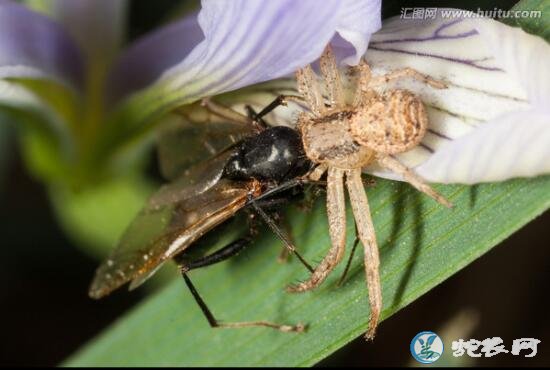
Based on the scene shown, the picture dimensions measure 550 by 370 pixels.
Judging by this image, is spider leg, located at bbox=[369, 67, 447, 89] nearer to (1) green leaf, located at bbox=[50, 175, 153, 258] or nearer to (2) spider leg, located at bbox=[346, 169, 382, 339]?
(2) spider leg, located at bbox=[346, 169, 382, 339]

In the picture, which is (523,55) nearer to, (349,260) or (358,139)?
(358,139)

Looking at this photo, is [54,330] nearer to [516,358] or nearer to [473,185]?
[516,358]

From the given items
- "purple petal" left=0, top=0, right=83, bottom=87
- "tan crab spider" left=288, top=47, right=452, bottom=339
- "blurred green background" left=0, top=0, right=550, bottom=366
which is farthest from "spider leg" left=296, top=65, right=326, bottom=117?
"blurred green background" left=0, top=0, right=550, bottom=366

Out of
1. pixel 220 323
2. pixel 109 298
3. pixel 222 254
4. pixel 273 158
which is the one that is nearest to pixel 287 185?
pixel 273 158

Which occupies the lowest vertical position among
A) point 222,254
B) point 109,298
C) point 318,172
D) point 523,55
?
point 109,298

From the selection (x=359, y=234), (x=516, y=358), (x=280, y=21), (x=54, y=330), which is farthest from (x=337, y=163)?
(x=54, y=330)

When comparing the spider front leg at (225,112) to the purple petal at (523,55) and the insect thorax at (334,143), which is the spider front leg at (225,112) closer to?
the insect thorax at (334,143)
